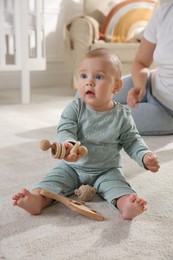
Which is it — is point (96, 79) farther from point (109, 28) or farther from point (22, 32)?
point (109, 28)

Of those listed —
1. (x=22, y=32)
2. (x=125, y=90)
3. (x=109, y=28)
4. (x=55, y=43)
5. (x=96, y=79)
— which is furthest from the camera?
(x=55, y=43)

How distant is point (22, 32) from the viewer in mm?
2402

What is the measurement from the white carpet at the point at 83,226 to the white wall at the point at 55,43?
236cm

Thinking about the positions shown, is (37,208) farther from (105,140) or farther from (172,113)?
(172,113)

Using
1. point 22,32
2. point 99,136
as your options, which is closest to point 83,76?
point 99,136

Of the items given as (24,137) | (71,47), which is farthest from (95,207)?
(71,47)

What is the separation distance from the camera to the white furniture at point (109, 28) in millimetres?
2758

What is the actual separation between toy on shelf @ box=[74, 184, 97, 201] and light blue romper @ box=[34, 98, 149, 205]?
0.08 ft

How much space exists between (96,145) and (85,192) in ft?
0.39

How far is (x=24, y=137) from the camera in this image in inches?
61.5

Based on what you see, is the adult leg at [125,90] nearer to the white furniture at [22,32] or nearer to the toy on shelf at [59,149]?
the white furniture at [22,32]

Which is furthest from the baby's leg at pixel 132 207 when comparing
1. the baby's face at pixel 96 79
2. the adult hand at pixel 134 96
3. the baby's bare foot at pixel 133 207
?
the adult hand at pixel 134 96

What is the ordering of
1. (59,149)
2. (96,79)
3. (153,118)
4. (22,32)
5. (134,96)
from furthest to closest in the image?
(22,32) → (153,118) → (134,96) → (96,79) → (59,149)

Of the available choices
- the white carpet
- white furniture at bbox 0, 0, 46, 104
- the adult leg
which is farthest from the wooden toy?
white furniture at bbox 0, 0, 46, 104
